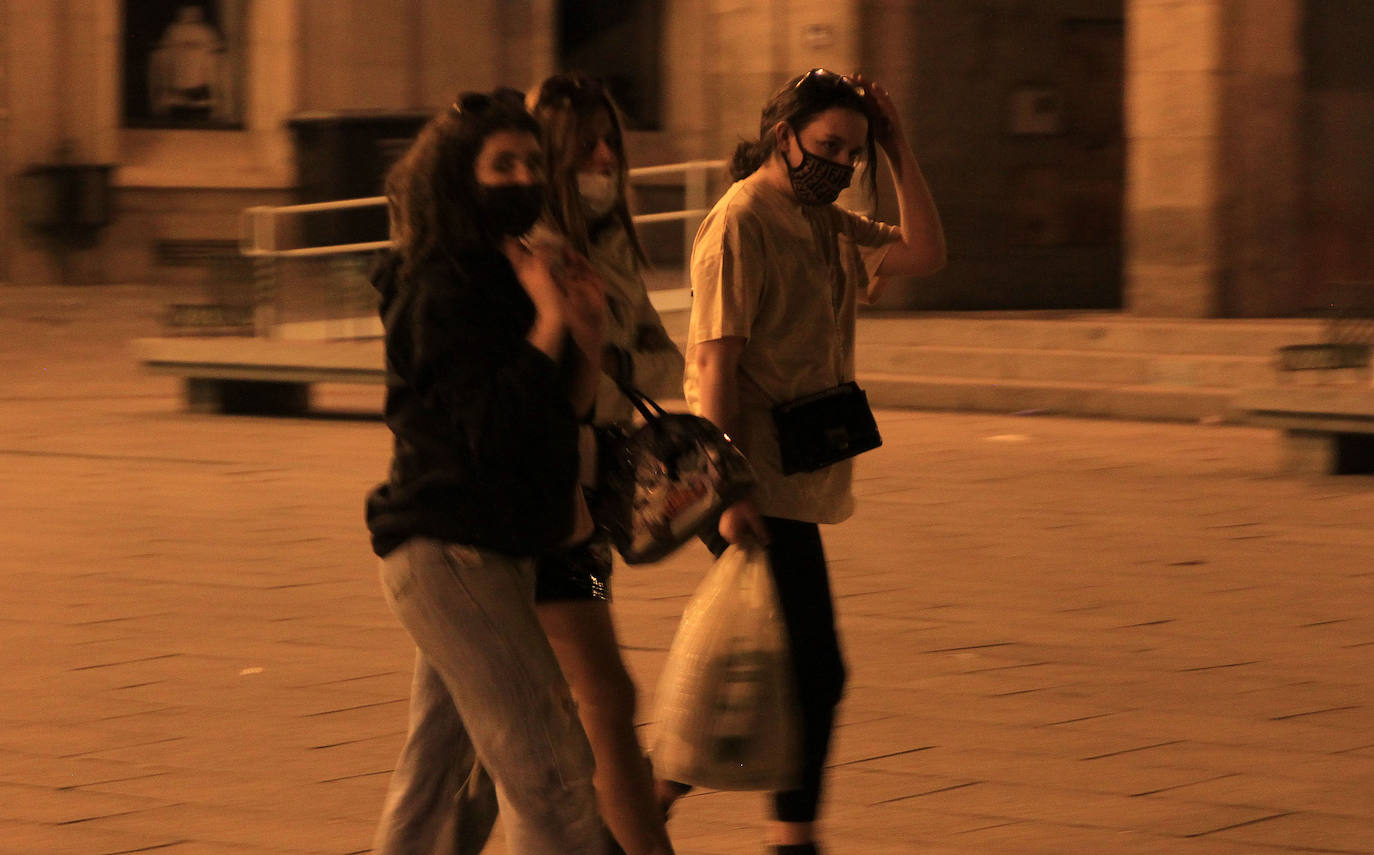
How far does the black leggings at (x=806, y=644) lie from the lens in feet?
14.8

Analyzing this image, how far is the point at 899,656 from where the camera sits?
6758 millimetres

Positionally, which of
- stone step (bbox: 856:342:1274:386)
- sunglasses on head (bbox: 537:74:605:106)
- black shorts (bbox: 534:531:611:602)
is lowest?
stone step (bbox: 856:342:1274:386)

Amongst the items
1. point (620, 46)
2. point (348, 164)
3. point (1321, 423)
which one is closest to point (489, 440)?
point (1321, 423)

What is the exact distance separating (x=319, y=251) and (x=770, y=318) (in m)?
10.4

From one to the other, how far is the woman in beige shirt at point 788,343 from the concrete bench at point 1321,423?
6.85m

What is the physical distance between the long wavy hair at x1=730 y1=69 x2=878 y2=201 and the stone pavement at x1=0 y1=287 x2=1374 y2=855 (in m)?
1.42

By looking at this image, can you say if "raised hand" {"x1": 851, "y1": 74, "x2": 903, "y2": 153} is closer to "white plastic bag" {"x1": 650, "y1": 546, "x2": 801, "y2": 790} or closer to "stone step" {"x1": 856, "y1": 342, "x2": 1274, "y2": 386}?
"white plastic bag" {"x1": 650, "y1": 546, "x2": 801, "y2": 790}

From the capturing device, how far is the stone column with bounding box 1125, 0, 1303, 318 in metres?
15.7

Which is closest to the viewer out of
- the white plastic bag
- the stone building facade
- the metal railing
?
the white plastic bag

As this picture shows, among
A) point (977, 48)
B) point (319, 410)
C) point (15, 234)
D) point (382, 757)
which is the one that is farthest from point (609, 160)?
point (15, 234)

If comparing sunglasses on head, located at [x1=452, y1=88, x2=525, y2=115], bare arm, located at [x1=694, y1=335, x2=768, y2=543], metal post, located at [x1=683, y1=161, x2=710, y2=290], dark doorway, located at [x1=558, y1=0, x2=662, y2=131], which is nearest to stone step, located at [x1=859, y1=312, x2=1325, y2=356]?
metal post, located at [x1=683, y1=161, x2=710, y2=290]

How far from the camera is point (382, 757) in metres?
5.52

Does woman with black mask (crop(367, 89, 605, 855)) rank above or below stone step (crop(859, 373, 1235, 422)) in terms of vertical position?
above

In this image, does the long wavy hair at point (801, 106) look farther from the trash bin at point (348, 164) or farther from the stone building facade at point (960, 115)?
the trash bin at point (348, 164)
